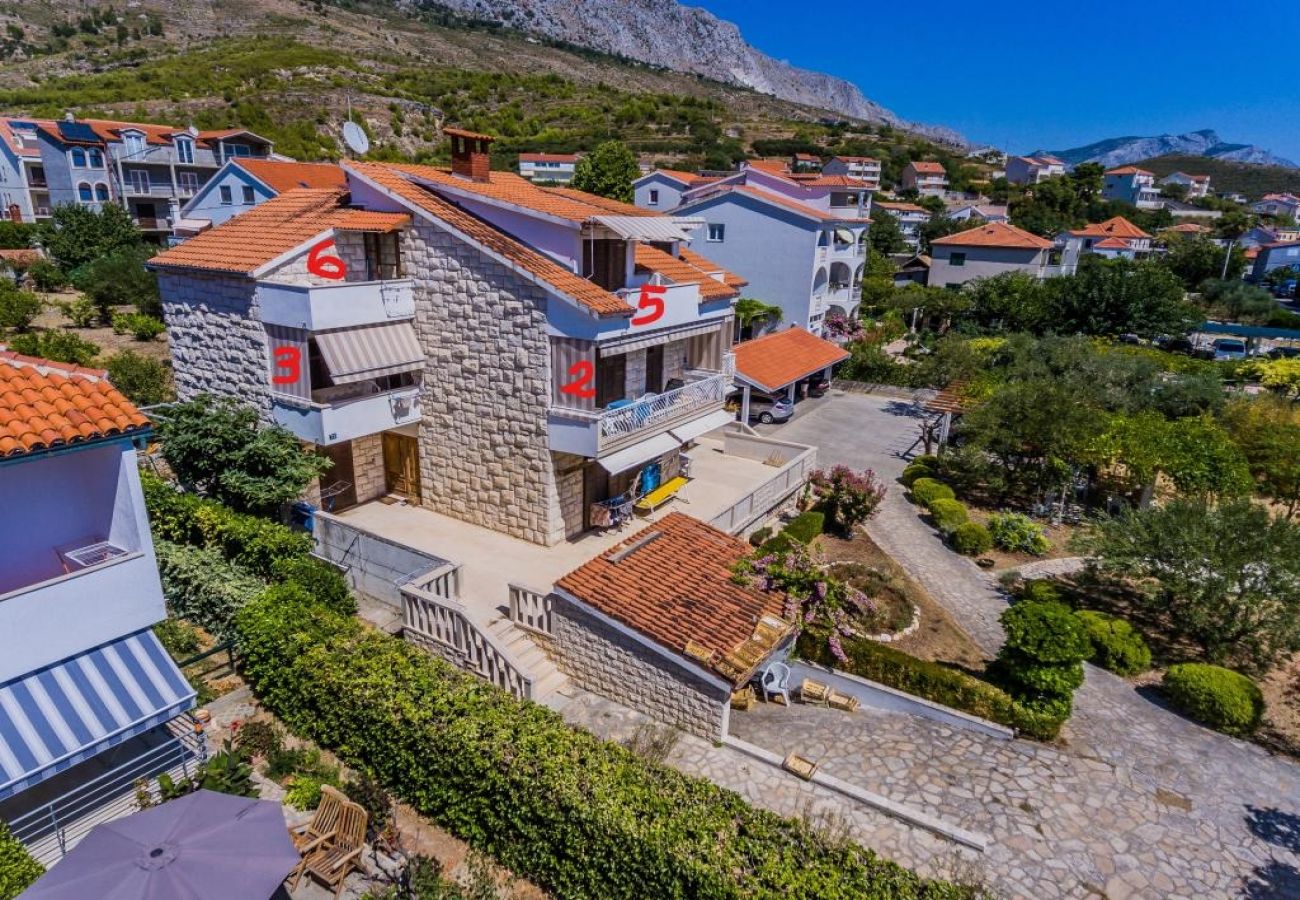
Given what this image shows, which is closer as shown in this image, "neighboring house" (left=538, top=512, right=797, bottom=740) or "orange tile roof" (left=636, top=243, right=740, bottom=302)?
"neighboring house" (left=538, top=512, right=797, bottom=740)

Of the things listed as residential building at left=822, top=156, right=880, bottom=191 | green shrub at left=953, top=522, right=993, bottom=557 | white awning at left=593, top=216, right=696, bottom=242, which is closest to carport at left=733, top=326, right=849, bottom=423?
green shrub at left=953, top=522, right=993, bottom=557

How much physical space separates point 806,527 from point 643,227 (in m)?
11.9

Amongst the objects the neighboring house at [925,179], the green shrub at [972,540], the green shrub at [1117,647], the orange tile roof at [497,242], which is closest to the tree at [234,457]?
the orange tile roof at [497,242]

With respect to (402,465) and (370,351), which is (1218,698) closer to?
(370,351)

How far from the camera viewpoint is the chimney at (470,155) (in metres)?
24.3

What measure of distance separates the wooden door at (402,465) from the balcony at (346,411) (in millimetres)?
1595

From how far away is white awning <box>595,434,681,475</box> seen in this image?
70.4 ft

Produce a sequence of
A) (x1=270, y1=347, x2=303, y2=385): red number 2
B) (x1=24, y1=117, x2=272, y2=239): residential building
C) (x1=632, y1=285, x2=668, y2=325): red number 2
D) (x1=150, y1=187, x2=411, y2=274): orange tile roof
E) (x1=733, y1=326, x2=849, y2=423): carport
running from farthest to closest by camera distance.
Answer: (x1=24, y1=117, x2=272, y2=239): residential building → (x1=733, y1=326, x2=849, y2=423): carport → (x1=632, y1=285, x2=668, y2=325): red number 2 → (x1=150, y1=187, x2=411, y2=274): orange tile roof → (x1=270, y1=347, x2=303, y2=385): red number 2

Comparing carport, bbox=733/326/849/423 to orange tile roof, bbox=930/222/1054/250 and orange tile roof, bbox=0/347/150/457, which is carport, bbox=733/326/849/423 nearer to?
orange tile roof, bbox=0/347/150/457

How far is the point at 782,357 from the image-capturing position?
46.5 m

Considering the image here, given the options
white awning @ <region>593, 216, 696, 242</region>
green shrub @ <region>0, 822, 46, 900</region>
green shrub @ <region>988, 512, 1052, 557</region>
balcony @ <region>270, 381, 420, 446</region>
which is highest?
white awning @ <region>593, 216, 696, 242</region>

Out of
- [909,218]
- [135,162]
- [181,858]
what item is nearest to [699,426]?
[181,858]

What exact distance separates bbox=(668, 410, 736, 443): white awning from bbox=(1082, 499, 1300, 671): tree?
510 inches

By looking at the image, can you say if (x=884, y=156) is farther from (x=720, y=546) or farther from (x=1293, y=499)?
(x=720, y=546)
